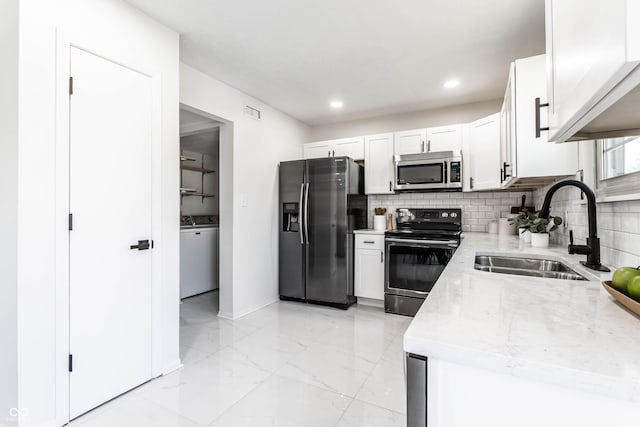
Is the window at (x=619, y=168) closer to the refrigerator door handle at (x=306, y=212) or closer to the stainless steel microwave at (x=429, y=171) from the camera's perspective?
the stainless steel microwave at (x=429, y=171)

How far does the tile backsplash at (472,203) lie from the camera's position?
3543 millimetres

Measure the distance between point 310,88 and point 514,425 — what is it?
10.5ft

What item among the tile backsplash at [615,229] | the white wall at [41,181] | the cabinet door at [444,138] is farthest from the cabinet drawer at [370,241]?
the white wall at [41,181]

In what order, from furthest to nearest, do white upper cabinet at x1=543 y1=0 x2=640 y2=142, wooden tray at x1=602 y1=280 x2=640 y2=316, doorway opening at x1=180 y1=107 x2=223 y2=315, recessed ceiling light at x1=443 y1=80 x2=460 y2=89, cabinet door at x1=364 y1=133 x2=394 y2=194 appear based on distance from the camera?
doorway opening at x1=180 y1=107 x2=223 y2=315 < cabinet door at x1=364 y1=133 x2=394 y2=194 < recessed ceiling light at x1=443 y1=80 x2=460 y2=89 < wooden tray at x1=602 y1=280 x2=640 y2=316 < white upper cabinet at x1=543 y1=0 x2=640 y2=142

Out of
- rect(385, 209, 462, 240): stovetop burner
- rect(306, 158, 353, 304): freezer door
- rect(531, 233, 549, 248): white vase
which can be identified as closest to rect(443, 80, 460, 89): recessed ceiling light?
rect(306, 158, 353, 304): freezer door

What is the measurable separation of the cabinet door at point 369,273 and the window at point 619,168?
2.21 metres

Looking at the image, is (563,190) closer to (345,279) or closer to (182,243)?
(345,279)

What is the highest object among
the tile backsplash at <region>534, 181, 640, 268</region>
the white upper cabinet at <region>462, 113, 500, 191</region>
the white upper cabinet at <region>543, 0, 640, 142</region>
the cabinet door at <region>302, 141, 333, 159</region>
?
the cabinet door at <region>302, 141, 333, 159</region>

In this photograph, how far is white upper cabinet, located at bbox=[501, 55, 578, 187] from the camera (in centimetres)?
194

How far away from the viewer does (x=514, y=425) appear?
58cm

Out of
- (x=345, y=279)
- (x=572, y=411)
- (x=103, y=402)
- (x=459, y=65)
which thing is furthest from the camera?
(x=345, y=279)

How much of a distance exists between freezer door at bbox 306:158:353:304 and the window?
231 centimetres

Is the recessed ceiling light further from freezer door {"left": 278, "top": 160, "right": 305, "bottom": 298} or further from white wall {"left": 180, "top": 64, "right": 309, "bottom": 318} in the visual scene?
white wall {"left": 180, "top": 64, "right": 309, "bottom": 318}

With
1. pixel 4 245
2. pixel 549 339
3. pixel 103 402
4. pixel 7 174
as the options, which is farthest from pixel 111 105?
pixel 549 339
